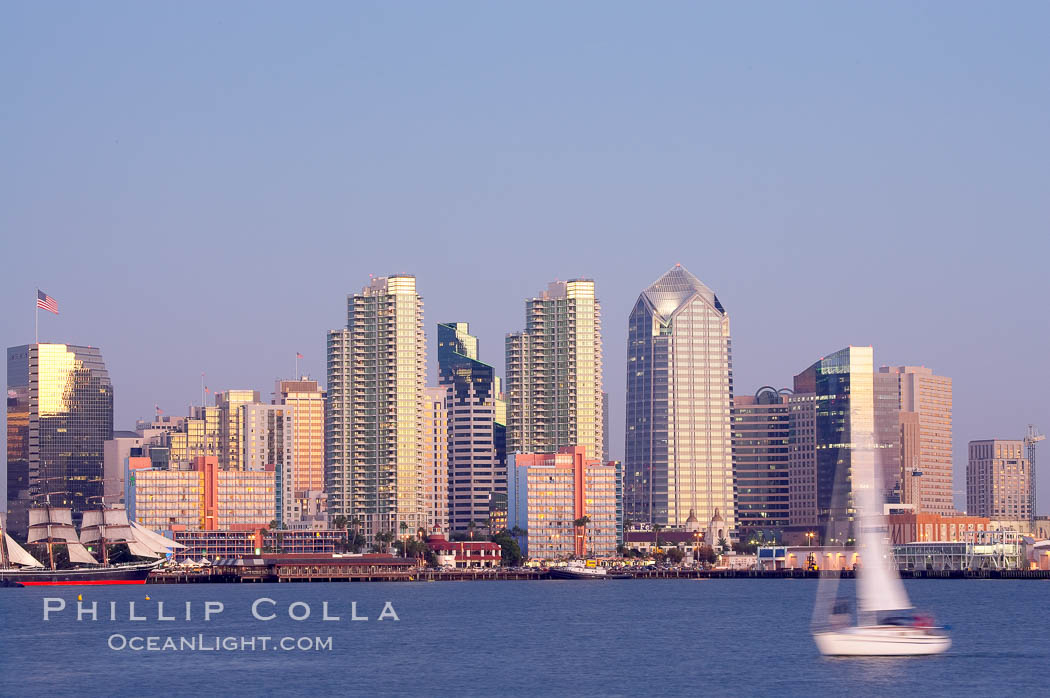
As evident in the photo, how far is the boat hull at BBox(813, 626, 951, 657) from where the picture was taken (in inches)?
3361

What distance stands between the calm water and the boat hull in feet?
2.66

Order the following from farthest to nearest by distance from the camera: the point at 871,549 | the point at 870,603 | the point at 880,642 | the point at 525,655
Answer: the point at 525,655 → the point at 871,549 → the point at 870,603 → the point at 880,642

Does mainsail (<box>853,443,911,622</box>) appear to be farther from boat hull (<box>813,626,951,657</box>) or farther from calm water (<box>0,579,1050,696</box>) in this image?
calm water (<box>0,579,1050,696</box>)

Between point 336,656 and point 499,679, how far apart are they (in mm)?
12774

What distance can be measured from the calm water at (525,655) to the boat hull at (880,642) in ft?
2.66

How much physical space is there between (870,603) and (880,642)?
77.1 inches

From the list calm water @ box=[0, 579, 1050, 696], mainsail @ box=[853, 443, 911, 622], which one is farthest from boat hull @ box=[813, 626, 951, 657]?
mainsail @ box=[853, 443, 911, 622]

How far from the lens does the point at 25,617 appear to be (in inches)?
5463

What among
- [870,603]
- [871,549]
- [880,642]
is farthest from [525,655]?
[880,642]

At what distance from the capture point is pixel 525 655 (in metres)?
99.7

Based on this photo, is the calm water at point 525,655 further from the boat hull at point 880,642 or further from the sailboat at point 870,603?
the sailboat at point 870,603

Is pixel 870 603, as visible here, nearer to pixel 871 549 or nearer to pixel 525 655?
pixel 871 549

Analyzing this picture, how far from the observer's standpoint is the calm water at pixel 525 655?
82688mm

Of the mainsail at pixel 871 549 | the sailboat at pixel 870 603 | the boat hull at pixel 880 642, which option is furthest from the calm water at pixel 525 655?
the mainsail at pixel 871 549
